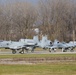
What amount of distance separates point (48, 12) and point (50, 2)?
364 centimetres

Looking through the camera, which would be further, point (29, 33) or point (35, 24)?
point (35, 24)

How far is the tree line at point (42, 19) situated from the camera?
11056 centimetres

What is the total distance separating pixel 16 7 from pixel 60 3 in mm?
14974

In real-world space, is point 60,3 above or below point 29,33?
above

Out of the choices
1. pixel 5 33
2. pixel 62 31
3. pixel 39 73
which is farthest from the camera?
pixel 62 31

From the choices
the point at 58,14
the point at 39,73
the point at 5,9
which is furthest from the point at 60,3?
the point at 39,73

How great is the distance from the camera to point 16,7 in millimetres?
114000

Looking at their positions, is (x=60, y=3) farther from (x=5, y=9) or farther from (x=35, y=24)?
(x=5, y=9)

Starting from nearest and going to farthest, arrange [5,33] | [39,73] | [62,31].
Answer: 1. [39,73]
2. [5,33]
3. [62,31]

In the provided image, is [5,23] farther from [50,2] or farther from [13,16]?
[50,2]

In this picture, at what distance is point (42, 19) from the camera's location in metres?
115

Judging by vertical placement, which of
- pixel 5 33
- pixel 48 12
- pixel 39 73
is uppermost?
pixel 48 12

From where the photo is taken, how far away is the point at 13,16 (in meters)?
114

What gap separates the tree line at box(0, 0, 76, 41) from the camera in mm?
110562
